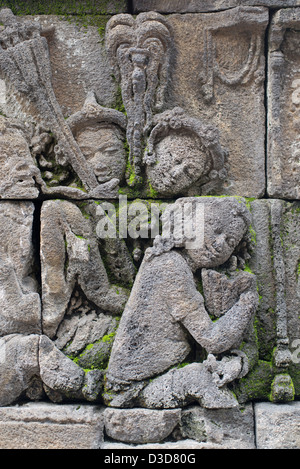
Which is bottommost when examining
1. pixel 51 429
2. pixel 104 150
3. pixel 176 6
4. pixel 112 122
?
pixel 51 429

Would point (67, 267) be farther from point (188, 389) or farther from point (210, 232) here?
point (188, 389)

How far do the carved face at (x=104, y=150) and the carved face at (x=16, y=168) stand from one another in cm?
39

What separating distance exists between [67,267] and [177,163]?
1029 mm

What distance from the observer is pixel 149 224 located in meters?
3.45

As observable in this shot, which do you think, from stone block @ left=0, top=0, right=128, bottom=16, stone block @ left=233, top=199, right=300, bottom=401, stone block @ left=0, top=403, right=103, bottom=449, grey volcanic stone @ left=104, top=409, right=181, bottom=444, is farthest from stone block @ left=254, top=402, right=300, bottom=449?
stone block @ left=0, top=0, right=128, bottom=16

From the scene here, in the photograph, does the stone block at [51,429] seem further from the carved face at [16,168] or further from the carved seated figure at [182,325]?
the carved face at [16,168]

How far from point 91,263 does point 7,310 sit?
2.05ft

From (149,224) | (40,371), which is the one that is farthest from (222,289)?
(40,371)

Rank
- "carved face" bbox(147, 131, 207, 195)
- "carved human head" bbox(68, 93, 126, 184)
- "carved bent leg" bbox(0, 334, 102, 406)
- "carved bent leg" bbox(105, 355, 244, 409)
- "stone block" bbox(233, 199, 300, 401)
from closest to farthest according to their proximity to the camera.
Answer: "carved bent leg" bbox(105, 355, 244, 409), "carved bent leg" bbox(0, 334, 102, 406), "stone block" bbox(233, 199, 300, 401), "carved face" bbox(147, 131, 207, 195), "carved human head" bbox(68, 93, 126, 184)

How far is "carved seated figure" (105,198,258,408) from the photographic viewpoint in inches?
124

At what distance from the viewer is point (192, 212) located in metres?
3.38

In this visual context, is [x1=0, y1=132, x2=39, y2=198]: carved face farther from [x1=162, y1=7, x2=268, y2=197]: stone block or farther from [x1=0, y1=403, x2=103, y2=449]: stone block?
[x1=0, y1=403, x2=103, y2=449]: stone block

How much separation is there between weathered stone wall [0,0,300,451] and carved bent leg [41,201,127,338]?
1 cm
